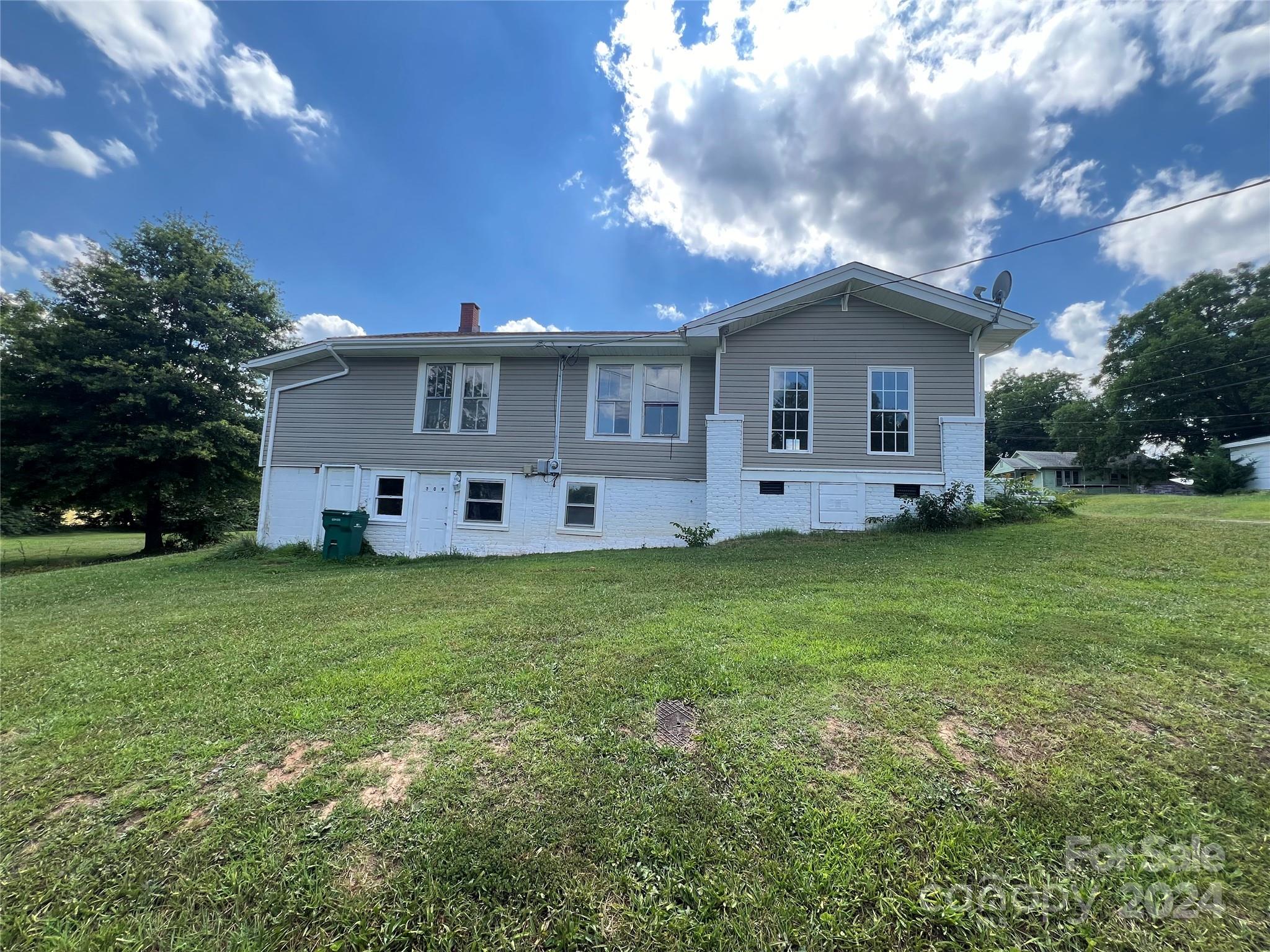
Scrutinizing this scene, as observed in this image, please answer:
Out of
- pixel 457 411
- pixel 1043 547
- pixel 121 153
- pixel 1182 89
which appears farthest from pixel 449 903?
pixel 121 153

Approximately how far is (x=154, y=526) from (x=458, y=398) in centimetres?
1434

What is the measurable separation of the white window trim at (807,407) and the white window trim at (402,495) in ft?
28.5

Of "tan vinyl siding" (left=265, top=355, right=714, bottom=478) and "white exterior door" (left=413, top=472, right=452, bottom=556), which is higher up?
"tan vinyl siding" (left=265, top=355, right=714, bottom=478)

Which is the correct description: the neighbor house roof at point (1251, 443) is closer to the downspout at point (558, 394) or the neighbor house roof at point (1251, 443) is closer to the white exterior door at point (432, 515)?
the downspout at point (558, 394)

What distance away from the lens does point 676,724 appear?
275cm

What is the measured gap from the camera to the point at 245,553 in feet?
38.5

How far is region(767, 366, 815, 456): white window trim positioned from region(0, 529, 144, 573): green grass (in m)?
19.7

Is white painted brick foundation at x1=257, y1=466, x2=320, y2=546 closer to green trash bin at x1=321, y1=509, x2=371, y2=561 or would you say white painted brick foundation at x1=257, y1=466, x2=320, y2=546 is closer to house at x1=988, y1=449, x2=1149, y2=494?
green trash bin at x1=321, y1=509, x2=371, y2=561

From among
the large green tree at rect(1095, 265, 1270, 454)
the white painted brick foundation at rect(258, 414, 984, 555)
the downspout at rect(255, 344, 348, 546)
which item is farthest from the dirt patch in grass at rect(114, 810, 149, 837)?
the large green tree at rect(1095, 265, 1270, 454)

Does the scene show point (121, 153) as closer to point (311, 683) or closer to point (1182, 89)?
point (311, 683)

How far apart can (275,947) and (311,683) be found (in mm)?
2212

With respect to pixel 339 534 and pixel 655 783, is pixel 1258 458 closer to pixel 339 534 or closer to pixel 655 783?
pixel 655 783

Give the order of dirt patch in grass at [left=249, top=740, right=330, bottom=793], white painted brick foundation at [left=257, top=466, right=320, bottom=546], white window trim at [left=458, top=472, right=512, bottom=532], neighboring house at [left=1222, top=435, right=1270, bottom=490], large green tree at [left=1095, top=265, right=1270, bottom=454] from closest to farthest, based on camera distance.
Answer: dirt patch in grass at [left=249, top=740, right=330, bottom=793] → white window trim at [left=458, top=472, right=512, bottom=532] → white painted brick foundation at [left=257, top=466, right=320, bottom=546] → neighboring house at [left=1222, top=435, right=1270, bottom=490] → large green tree at [left=1095, top=265, right=1270, bottom=454]

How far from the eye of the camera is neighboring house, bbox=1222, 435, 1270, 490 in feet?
68.8
